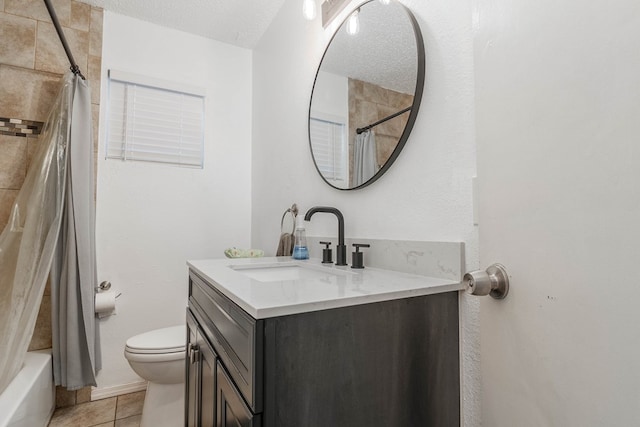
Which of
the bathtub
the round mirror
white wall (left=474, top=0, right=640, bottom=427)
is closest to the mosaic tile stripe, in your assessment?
the bathtub

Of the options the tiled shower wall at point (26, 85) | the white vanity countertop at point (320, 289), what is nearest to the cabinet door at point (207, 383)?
the white vanity countertop at point (320, 289)

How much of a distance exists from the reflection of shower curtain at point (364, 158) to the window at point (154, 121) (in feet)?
5.00

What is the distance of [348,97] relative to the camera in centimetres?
137

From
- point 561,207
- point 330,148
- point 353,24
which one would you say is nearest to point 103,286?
point 330,148

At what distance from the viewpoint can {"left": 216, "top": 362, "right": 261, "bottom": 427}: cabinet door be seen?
0.63m

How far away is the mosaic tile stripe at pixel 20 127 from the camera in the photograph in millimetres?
1854

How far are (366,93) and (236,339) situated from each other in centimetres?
100

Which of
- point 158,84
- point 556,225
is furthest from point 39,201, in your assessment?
point 556,225

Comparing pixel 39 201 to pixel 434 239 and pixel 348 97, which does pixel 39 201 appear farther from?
pixel 434 239

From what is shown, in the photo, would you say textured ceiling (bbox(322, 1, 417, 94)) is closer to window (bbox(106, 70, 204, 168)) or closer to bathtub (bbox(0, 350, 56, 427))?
window (bbox(106, 70, 204, 168))

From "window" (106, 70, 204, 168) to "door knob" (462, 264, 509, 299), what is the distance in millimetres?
2163

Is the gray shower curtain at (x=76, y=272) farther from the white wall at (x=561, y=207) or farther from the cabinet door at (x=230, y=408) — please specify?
the white wall at (x=561, y=207)

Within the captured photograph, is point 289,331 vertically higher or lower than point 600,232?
lower

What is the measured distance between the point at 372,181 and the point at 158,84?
1.89m
